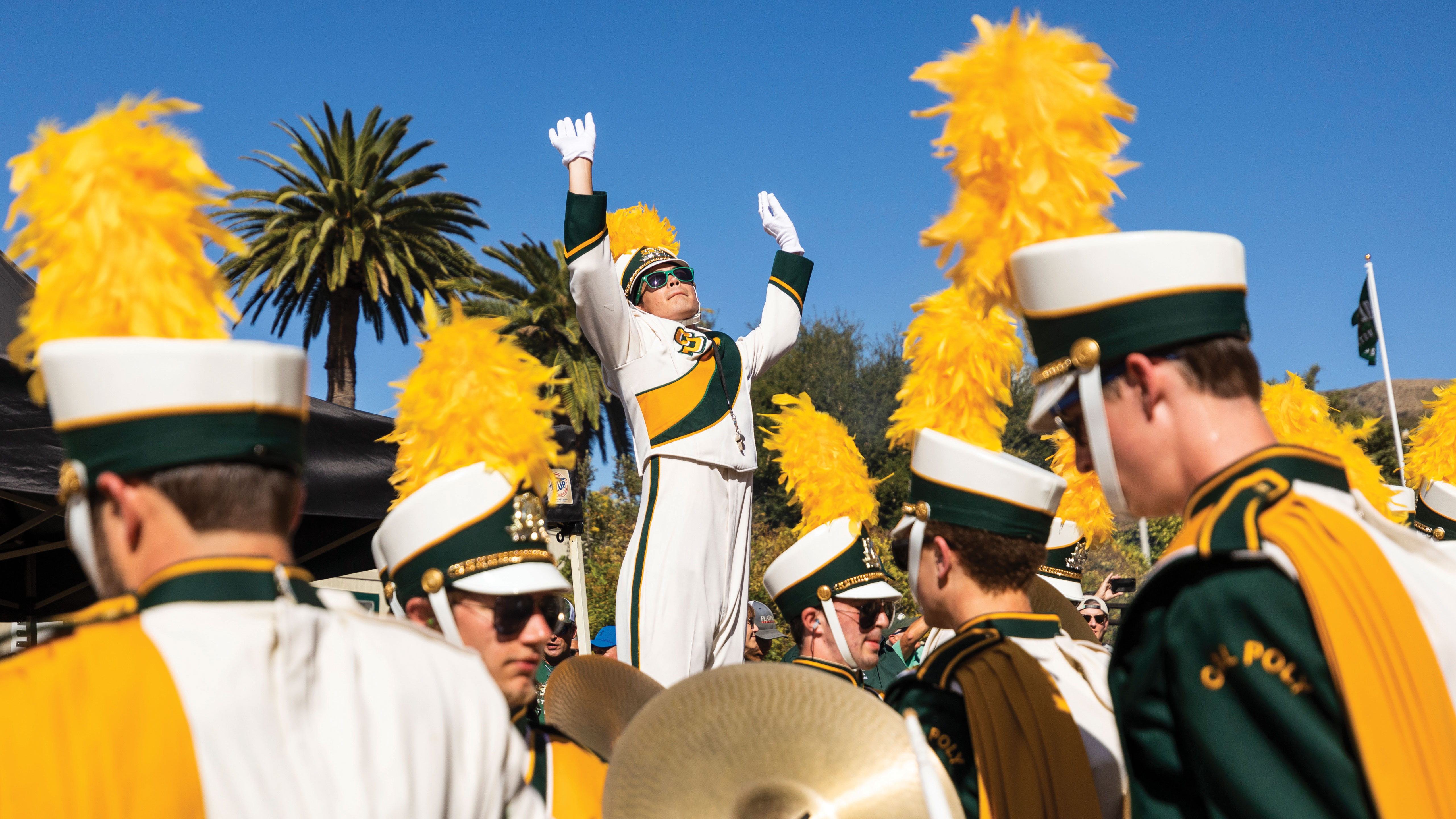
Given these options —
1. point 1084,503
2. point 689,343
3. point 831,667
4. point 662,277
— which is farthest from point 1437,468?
point 662,277

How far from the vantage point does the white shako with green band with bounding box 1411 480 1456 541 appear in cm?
557

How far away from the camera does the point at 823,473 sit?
4.98m

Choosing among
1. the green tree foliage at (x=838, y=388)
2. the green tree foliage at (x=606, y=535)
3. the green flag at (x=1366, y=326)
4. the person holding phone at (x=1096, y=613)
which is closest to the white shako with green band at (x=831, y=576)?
the person holding phone at (x=1096, y=613)

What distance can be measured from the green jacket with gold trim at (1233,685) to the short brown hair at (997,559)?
4.05 ft

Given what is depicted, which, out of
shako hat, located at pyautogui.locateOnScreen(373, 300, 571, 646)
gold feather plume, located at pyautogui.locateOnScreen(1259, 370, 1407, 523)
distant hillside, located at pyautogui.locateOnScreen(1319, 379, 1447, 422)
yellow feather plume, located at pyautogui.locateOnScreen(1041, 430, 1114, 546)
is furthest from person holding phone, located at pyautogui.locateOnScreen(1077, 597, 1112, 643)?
distant hillside, located at pyautogui.locateOnScreen(1319, 379, 1447, 422)

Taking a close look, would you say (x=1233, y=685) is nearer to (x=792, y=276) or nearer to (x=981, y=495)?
(x=981, y=495)

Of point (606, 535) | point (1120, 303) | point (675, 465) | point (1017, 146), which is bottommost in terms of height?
point (606, 535)

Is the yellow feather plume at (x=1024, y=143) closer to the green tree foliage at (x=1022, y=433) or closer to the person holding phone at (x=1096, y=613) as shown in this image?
the person holding phone at (x=1096, y=613)

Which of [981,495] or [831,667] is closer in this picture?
[981,495]

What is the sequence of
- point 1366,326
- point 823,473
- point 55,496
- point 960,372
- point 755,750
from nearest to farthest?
point 755,750
point 960,372
point 55,496
point 823,473
point 1366,326

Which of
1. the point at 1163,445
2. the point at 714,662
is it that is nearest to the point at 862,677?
the point at 714,662

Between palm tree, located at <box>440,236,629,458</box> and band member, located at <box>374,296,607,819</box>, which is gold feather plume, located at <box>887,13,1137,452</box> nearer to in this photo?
band member, located at <box>374,296,607,819</box>

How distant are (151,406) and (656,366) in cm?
313

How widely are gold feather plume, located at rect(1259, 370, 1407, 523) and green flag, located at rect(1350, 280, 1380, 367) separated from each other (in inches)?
505
